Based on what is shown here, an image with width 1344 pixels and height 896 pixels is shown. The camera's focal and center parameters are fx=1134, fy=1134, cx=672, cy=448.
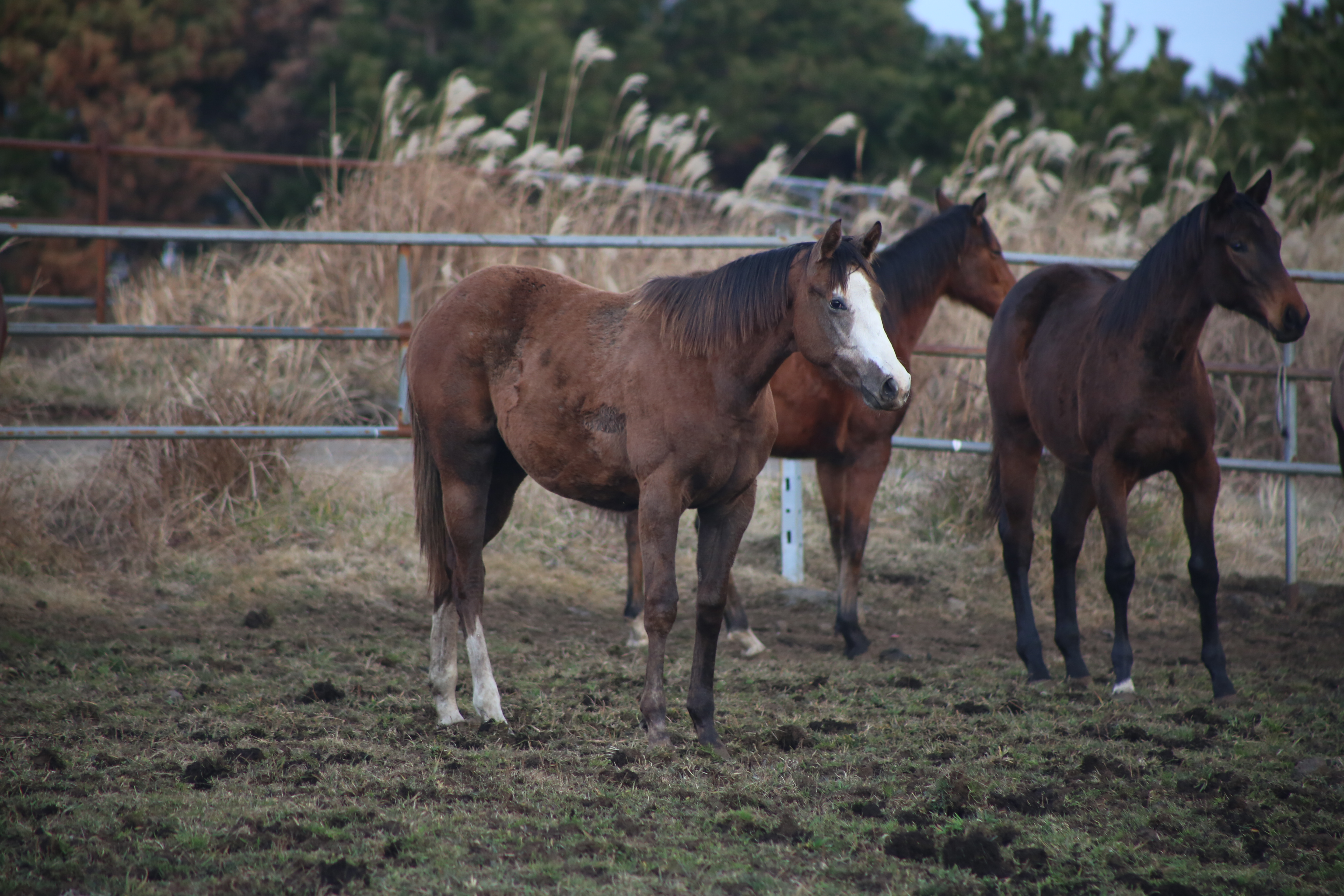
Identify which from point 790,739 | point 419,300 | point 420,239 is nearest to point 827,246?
point 790,739

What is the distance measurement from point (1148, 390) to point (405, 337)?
332 centimetres

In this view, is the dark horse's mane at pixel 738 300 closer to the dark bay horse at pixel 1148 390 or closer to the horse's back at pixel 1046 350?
the dark bay horse at pixel 1148 390

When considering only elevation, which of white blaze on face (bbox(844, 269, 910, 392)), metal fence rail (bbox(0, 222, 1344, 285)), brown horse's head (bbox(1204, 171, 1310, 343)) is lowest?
white blaze on face (bbox(844, 269, 910, 392))

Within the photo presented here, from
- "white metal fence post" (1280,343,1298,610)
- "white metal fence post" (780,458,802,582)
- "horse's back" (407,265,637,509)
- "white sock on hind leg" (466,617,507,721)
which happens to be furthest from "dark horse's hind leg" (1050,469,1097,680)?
"white sock on hind leg" (466,617,507,721)

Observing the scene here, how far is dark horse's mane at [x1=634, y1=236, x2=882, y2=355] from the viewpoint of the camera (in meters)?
3.42

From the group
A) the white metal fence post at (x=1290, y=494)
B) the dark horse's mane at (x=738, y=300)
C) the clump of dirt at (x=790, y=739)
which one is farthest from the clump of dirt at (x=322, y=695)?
the white metal fence post at (x=1290, y=494)

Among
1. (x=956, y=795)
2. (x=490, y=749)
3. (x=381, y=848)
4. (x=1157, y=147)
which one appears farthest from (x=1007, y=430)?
(x=1157, y=147)

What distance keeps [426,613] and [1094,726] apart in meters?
3.04

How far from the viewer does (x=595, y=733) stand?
11.8 feet

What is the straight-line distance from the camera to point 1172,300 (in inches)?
163

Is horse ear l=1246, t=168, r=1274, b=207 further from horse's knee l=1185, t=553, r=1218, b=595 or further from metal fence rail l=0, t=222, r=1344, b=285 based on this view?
horse's knee l=1185, t=553, r=1218, b=595

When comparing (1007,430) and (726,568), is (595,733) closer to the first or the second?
(726,568)

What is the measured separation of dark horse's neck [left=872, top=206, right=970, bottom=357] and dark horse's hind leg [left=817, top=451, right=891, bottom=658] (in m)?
0.57

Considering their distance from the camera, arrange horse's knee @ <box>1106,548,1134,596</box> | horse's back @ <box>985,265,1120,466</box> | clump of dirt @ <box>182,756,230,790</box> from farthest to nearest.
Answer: horse's back @ <box>985,265,1120,466</box>, horse's knee @ <box>1106,548,1134,596</box>, clump of dirt @ <box>182,756,230,790</box>
